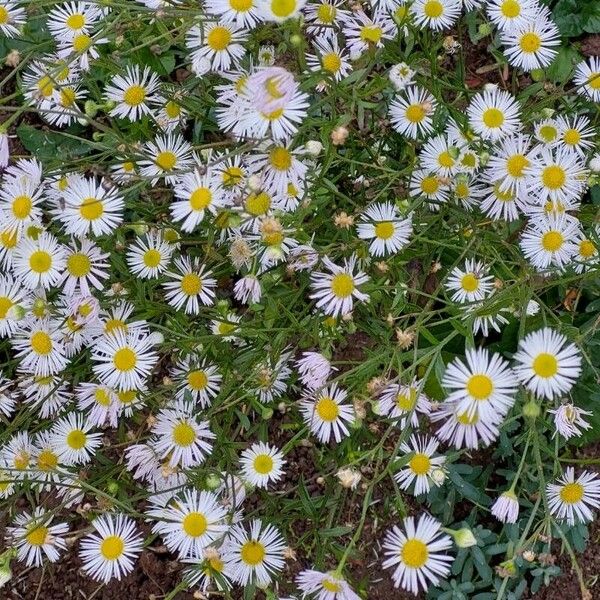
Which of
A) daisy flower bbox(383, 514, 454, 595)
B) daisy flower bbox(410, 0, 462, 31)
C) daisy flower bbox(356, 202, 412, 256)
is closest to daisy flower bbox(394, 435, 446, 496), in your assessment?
daisy flower bbox(383, 514, 454, 595)

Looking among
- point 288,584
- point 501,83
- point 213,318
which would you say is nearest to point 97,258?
point 213,318

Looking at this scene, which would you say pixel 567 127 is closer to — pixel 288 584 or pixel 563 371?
pixel 563 371

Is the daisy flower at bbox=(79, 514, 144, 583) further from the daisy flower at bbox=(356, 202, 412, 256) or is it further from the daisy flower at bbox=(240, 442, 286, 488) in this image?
the daisy flower at bbox=(356, 202, 412, 256)

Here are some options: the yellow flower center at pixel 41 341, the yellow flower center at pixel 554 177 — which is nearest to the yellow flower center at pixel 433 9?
the yellow flower center at pixel 554 177

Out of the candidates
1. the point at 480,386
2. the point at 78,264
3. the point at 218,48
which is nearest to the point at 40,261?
the point at 78,264

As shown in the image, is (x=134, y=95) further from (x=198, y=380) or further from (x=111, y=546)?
(x=111, y=546)
